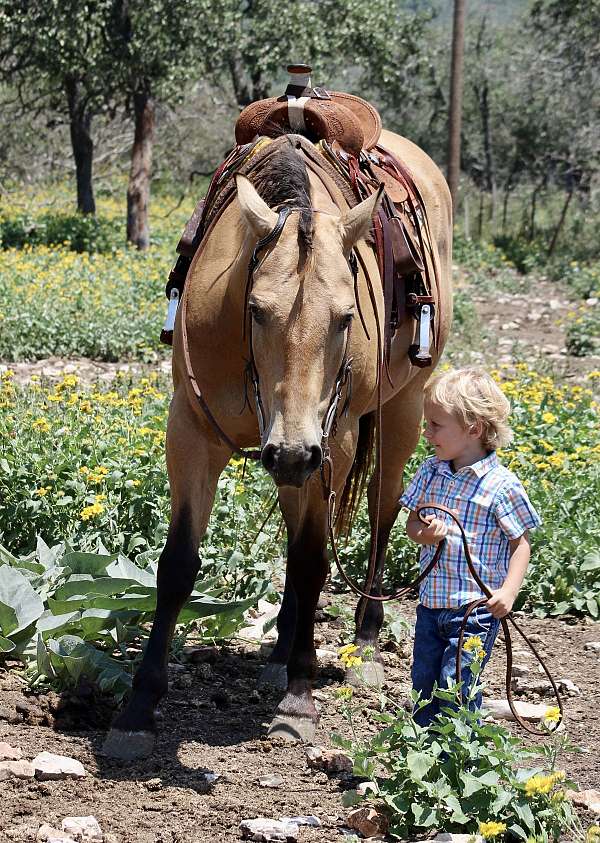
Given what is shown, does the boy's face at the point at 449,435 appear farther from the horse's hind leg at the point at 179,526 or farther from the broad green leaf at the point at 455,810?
the broad green leaf at the point at 455,810

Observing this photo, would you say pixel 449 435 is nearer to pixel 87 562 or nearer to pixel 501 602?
pixel 501 602

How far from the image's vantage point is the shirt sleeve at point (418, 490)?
3314 mm

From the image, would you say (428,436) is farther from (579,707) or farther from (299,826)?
(579,707)

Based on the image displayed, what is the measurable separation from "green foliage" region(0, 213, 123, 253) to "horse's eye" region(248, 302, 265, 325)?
13.5 metres

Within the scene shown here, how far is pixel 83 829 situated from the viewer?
9.20 ft

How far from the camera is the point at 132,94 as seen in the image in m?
17.0

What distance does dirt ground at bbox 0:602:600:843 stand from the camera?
2.99m

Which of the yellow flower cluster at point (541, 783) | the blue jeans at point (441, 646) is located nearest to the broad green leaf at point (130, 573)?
the blue jeans at point (441, 646)

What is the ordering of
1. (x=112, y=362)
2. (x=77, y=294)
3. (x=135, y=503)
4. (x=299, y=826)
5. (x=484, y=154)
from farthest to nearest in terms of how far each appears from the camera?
(x=484, y=154), (x=77, y=294), (x=112, y=362), (x=135, y=503), (x=299, y=826)

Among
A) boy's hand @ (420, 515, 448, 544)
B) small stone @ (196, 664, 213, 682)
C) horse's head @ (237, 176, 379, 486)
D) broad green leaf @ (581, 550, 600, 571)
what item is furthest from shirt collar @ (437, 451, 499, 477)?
broad green leaf @ (581, 550, 600, 571)

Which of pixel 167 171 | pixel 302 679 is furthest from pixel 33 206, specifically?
pixel 302 679

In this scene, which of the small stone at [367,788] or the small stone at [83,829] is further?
the small stone at [367,788]

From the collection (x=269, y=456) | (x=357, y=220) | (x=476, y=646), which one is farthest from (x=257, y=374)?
(x=476, y=646)

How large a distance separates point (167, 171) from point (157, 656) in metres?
28.3
